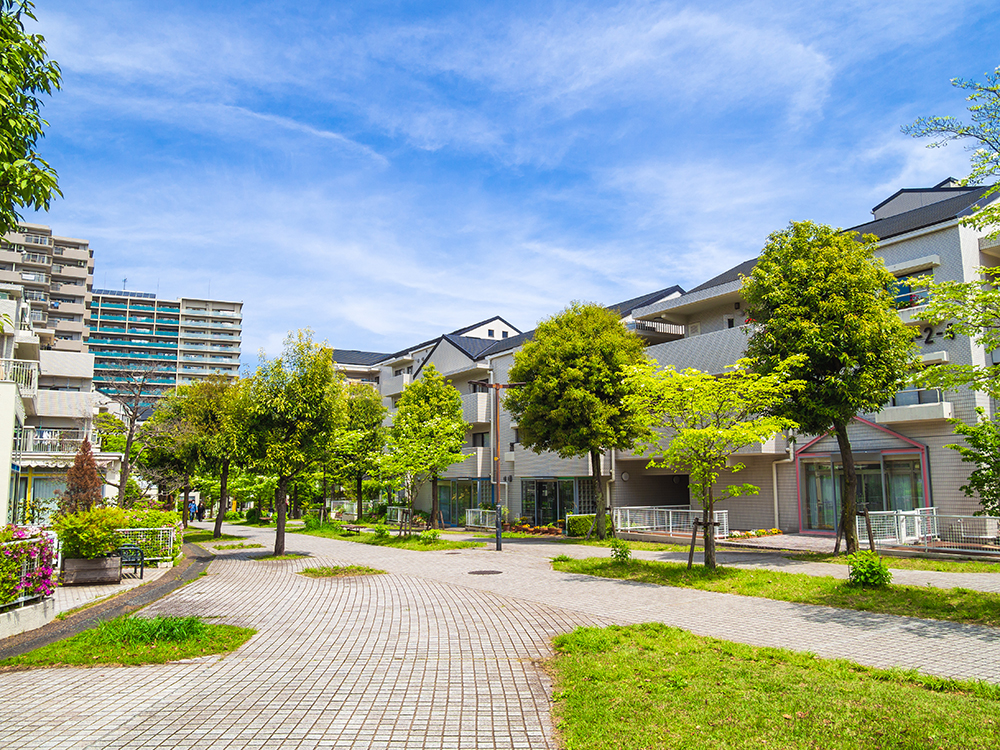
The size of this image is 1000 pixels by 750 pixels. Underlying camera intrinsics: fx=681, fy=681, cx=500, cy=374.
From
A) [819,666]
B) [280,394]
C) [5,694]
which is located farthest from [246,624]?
[280,394]

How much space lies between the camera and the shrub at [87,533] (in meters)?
14.7

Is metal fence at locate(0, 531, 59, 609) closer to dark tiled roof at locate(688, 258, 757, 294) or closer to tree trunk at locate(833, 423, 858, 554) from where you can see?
tree trunk at locate(833, 423, 858, 554)

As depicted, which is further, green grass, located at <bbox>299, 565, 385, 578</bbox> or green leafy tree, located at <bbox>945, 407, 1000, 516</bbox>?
green grass, located at <bbox>299, 565, 385, 578</bbox>

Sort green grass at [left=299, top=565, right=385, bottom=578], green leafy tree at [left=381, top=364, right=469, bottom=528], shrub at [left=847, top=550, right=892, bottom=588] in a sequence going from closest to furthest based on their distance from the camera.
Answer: shrub at [left=847, top=550, right=892, bottom=588], green grass at [left=299, top=565, right=385, bottom=578], green leafy tree at [left=381, top=364, right=469, bottom=528]

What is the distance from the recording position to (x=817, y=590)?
42.4ft

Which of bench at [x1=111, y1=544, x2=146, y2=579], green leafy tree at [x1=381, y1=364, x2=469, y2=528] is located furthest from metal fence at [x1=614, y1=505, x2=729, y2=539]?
bench at [x1=111, y1=544, x2=146, y2=579]

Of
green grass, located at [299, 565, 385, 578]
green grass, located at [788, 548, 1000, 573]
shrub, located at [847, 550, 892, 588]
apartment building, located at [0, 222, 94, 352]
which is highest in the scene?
apartment building, located at [0, 222, 94, 352]

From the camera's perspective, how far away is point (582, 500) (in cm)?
3328

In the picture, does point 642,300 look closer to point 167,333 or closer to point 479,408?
point 479,408

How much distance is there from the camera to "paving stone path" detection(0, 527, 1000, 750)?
19.2ft

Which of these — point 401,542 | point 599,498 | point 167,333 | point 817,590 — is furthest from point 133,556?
point 167,333

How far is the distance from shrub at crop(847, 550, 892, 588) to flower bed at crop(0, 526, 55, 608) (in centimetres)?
1394

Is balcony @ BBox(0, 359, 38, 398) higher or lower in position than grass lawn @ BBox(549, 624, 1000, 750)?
higher

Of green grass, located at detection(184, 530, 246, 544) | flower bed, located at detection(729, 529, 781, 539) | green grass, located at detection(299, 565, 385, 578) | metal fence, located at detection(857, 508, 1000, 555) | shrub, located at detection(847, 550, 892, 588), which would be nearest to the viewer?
shrub, located at detection(847, 550, 892, 588)
